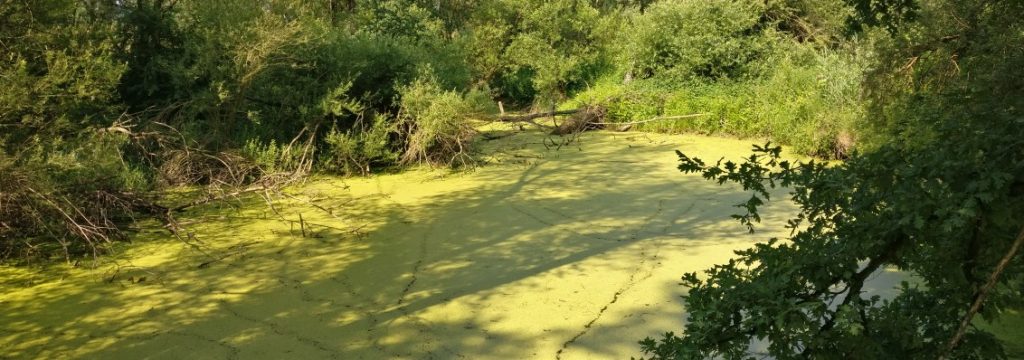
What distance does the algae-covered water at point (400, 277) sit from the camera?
142 inches

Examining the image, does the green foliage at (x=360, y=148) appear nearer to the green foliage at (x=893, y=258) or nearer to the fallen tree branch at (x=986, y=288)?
the green foliage at (x=893, y=258)

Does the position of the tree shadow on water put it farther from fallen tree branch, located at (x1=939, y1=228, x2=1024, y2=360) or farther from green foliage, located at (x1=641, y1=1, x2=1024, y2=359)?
fallen tree branch, located at (x1=939, y1=228, x2=1024, y2=360)

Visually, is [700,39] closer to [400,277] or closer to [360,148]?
[360,148]

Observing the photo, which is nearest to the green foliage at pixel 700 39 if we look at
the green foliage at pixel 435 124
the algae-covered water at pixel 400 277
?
the green foliage at pixel 435 124

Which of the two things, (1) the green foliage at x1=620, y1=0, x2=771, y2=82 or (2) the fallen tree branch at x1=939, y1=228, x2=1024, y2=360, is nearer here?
(2) the fallen tree branch at x1=939, y1=228, x2=1024, y2=360

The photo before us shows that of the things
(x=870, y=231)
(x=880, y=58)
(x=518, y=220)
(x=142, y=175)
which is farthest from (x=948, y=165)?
(x=142, y=175)

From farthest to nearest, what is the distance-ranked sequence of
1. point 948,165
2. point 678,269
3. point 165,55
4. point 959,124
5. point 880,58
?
1. point 165,55
2. point 880,58
3. point 678,269
4. point 959,124
5. point 948,165

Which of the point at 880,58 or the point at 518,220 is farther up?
the point at 880,58

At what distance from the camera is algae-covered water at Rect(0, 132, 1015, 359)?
142 inches

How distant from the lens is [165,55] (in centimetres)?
736

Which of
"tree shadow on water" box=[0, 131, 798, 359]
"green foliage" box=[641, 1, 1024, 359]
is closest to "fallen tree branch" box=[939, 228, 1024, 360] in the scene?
"green foliage" box=[641, 1, 1024, 359]

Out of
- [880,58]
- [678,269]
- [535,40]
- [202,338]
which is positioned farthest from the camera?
[535,40]

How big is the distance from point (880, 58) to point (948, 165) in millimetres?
5038

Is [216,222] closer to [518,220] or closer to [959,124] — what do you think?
[518,220]
